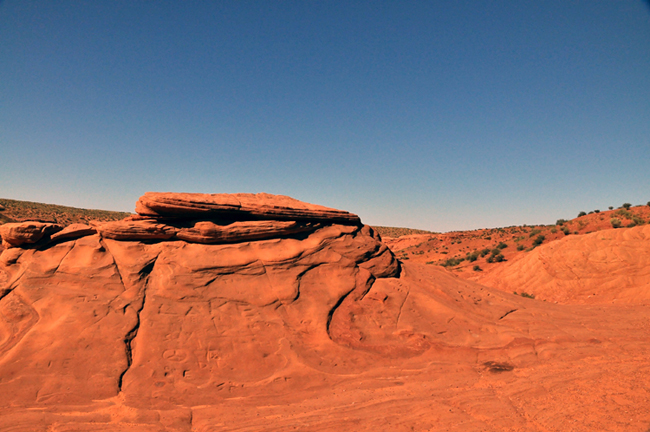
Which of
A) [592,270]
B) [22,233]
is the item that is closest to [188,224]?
[22,233]

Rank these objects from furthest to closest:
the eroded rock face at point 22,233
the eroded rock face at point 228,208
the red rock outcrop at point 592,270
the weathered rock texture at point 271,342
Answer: the red rock outcrop at point 592,270 → the eroded rock face at point 228,208 → the eroded rock face at point 22,233 → the weathered rock texture at point 271,342

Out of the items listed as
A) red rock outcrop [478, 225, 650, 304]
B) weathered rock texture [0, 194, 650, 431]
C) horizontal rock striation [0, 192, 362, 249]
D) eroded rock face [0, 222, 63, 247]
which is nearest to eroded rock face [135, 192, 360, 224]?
horizontal rock striation [0, 192, 362, 249]

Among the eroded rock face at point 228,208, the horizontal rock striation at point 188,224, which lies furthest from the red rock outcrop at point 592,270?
the horizontal rock striation at point 188,224

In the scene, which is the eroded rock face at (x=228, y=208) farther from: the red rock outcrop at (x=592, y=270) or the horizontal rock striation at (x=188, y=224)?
the red rock outcrop at (x=592, y=270)

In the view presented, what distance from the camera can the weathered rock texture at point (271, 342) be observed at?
656cm

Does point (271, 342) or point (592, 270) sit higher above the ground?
point (592, 270)

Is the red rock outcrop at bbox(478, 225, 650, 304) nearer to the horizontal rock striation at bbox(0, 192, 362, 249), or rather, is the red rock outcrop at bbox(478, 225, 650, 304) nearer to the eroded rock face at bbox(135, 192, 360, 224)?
the eroded rock face at bbox(135, 192, 360, 224)

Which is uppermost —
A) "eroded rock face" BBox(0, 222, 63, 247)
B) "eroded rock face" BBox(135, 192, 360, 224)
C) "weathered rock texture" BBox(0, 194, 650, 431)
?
"eroded rock face" BBox(135, 192, 360, 224)

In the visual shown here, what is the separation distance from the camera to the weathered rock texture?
6559mm

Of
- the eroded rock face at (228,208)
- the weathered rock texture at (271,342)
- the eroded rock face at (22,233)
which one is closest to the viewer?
the weathered rock texture at (271,342)

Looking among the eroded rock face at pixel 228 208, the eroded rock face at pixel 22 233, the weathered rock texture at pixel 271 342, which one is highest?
the eroded rock face at pixel 228 208

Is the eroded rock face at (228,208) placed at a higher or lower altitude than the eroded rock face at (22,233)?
higher

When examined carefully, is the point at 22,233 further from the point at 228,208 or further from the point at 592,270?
the point at 592,270

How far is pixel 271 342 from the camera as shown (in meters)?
8.26
